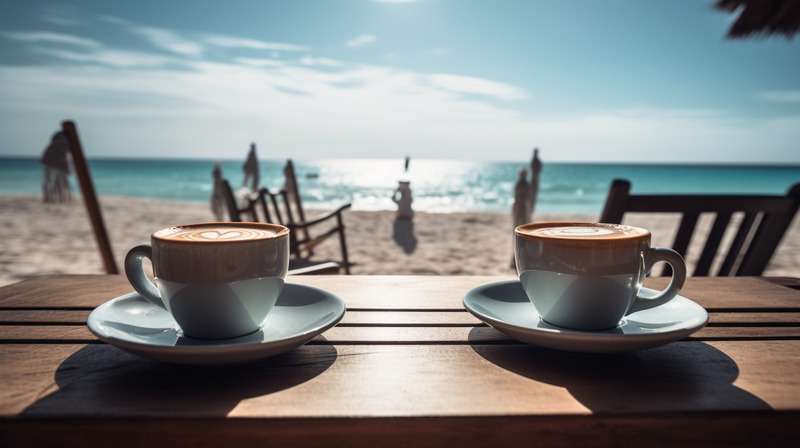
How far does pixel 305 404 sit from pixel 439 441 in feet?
0.52

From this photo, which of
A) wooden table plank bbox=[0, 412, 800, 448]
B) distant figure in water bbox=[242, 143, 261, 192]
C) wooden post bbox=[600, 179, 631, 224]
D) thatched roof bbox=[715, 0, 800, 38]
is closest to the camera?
wooden table plank bbox=[0, 412, 800, 448]

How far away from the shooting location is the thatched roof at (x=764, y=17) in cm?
752

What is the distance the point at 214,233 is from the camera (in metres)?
0.77

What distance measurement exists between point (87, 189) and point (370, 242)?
16.8 feet

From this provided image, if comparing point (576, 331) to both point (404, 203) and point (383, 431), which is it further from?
point (404, 203)

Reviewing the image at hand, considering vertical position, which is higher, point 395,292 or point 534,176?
point 395,292

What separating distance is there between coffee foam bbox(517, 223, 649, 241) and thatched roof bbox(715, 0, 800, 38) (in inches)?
346

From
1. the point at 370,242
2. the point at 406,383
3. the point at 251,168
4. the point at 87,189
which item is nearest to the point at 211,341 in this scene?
the point at 406,383

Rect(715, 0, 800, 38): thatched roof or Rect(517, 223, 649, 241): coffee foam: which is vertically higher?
Rect(715, 0, 800, 38): thatched roof

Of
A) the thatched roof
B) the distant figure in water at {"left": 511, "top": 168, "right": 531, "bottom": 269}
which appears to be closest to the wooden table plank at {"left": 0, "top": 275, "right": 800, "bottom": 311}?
the distant figure in water at {"left": 511, "top": 168, "right": 531, "bottom": 269}

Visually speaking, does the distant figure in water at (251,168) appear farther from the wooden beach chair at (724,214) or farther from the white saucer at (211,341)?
the white saucer at (211,341)

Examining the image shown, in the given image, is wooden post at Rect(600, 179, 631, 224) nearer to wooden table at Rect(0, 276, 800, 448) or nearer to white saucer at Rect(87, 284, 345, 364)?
wooden table at Rect(0, 276, 800, 448)

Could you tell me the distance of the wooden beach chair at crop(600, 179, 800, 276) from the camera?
1.56 meters

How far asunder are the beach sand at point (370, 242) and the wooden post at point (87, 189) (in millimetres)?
A: 2118
